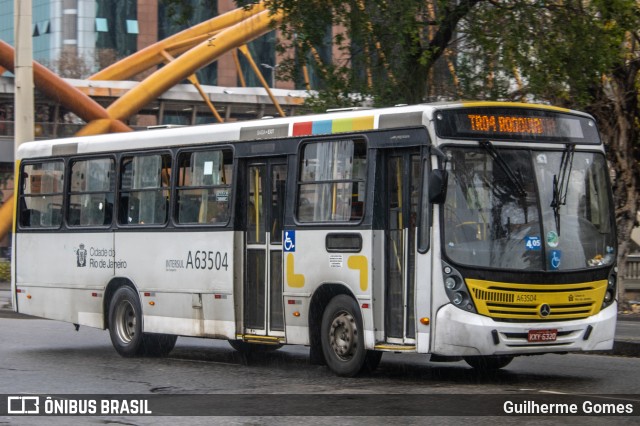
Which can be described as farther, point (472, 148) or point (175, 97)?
point (175, 97)

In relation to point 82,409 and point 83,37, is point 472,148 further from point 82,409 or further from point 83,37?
point 83,37

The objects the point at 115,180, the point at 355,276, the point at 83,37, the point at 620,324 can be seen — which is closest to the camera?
the point at 355,276

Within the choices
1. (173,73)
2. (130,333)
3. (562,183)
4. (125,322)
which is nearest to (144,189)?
(125,322)

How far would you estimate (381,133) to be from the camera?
12.9 metres

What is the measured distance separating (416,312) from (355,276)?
40.7 inches

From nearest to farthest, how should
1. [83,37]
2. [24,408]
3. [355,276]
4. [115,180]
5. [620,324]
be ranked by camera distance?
1. [24,408]
2. [355,276]
3. [115,180]
4. [620,324]
5. [83,37]

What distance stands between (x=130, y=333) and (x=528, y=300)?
649 centimetres

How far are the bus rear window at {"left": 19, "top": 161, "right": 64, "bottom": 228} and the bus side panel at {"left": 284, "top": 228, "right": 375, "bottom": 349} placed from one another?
5357 mm

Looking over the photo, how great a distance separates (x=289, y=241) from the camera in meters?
13.9

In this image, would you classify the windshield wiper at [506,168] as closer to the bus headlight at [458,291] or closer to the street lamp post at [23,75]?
the bus headlight at [458,291]

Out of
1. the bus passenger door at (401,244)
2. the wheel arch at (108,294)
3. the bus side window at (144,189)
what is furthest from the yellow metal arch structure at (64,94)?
the bus passenger door at (401,244)

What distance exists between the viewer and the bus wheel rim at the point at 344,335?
13.0 m

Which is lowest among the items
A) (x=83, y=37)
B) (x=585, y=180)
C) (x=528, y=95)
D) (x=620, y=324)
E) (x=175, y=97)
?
(x=620, y=324)

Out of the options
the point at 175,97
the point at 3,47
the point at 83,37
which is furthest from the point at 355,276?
the point at 83,37
